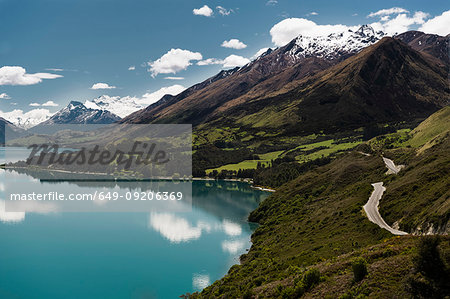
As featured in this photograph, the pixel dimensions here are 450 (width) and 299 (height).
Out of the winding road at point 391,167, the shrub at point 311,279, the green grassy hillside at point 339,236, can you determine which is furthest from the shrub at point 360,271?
the winding road at point 391,167

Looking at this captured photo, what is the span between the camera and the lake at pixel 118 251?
75500 mm

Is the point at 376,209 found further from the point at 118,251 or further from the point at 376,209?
the point at 118,251

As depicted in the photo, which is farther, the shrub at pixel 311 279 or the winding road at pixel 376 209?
the winding road at pixel 376 209

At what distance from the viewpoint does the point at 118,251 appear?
327 ft

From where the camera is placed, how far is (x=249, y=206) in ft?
522

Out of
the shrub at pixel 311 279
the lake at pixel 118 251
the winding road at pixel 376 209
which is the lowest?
the lake at pixel 118 251

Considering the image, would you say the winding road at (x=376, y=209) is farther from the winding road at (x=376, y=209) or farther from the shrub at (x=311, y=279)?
the shrub at (x=311, y=279)

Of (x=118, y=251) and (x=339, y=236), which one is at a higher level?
(x=339, y=236)

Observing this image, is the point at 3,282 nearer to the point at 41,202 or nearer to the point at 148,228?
the point at 148,228

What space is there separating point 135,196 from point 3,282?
118 m

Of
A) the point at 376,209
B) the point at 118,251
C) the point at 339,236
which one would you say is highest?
the point at 376,209

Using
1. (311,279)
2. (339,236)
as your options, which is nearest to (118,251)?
(339,236)

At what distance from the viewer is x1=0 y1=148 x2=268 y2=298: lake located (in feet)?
248

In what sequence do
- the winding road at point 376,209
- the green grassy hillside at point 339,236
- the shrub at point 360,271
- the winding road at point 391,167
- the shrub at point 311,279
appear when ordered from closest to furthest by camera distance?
1. the shrub at point 360,271
2. the green grassy hillside at point 339,236
3. the shrub at point 311,279
4. the winding road at point 376,209
5. the winding road at point 391,167
